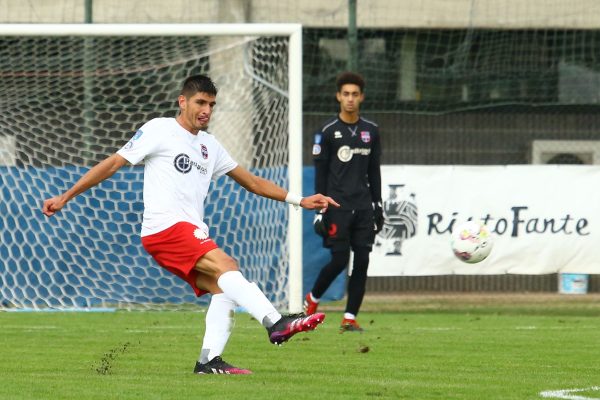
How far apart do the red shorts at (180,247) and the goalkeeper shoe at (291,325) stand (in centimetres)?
65

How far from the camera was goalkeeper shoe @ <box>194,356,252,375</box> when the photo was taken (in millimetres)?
7863

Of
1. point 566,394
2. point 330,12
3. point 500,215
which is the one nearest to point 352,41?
point 330,12

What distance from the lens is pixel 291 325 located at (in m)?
7.43

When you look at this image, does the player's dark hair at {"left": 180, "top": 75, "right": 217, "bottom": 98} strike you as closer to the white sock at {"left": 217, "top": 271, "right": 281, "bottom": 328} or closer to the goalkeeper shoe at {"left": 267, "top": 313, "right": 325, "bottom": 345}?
the white sock at {"left": 217, "top": 271, "right": 281, "bottom": 328}

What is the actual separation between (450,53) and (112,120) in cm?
480

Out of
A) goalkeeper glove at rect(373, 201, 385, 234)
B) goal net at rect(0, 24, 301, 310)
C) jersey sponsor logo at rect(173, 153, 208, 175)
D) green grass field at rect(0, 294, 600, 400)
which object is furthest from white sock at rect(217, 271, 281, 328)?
goal net at rect(0, 24, 301, 310)

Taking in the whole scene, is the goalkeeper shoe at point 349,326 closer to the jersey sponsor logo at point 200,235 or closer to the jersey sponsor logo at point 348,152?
the jersey sponsor logo at point 348,152

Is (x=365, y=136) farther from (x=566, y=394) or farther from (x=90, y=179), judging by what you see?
(x=566, y=394)

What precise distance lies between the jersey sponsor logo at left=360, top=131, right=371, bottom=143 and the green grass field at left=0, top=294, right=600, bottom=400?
1.63 metres

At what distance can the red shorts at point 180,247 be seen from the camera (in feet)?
25.6

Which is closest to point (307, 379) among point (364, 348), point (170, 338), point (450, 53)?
point (364, 348)

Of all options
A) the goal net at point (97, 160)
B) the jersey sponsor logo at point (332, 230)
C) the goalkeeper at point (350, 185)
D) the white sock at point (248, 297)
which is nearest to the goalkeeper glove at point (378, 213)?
the goalkeeper at point (350, 185)

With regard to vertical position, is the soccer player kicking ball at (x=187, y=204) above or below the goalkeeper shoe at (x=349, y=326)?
above

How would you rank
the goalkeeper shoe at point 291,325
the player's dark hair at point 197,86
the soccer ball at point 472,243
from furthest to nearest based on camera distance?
the soccer ball at point 472,243 → the player's dark hair at point 197,86 → the goalkeeper shoe at point 291,325
